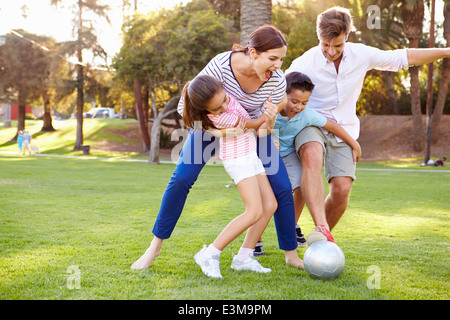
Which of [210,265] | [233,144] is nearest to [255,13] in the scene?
[233,144]

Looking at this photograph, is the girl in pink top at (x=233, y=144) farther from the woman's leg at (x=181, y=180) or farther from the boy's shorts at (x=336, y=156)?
the boy's shorts at (x=336, y=156)

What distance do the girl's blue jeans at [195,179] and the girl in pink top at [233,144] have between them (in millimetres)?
112

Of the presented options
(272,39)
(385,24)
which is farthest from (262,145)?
(385,24)

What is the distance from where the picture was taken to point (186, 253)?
15.9 feet

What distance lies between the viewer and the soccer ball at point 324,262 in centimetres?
379

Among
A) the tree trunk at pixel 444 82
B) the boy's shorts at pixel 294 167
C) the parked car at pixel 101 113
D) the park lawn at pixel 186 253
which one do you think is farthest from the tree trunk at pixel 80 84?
the parked car at pixel 101 113

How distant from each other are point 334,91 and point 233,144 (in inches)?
53.8

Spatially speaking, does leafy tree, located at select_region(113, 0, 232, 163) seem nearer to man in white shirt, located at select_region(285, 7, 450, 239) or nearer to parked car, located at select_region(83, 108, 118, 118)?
man in white shirt, located at select_region(285, 7, 450, 239)

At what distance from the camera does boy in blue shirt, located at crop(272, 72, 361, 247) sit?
442cm

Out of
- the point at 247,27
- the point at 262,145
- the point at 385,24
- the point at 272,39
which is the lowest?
the point at 262,145

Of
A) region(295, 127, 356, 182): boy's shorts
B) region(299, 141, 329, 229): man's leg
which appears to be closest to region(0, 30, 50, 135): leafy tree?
region(295, 127, 356, 182): boy's shorts

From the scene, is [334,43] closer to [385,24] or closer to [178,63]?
[178,63]

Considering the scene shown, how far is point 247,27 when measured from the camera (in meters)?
11.9
